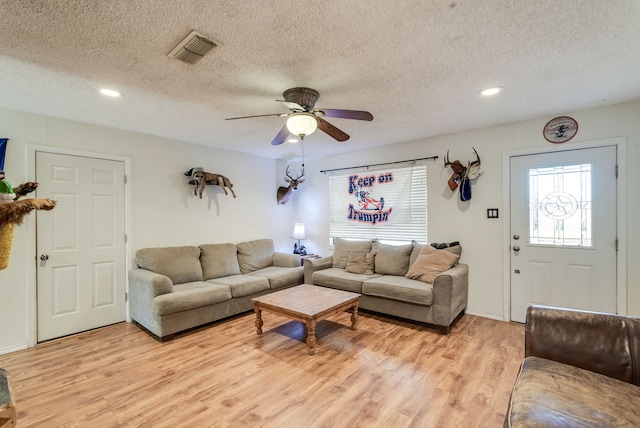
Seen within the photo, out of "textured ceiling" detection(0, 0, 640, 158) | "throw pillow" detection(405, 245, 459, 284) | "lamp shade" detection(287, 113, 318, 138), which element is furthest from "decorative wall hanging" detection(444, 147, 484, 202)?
"lamp shade" detection(287, 113, 318, 138)

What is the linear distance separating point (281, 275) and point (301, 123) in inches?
99.0

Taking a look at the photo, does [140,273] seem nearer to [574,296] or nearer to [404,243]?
[404,243]

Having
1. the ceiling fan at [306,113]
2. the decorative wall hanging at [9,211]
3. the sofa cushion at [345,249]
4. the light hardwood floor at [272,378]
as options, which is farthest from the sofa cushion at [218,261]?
the decorative wall hanging at [9,211]

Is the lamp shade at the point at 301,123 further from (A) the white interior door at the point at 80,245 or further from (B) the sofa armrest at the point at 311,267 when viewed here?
(A) the white interior door at the point at 80,245

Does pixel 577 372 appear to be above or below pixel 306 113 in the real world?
below

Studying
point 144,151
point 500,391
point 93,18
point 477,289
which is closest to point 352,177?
point 477,289

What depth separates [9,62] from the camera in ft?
6.54

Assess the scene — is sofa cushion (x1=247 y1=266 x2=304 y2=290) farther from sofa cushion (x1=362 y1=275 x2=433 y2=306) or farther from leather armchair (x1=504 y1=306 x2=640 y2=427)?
leather armchair (x1=504 y1=306 x2=640 y2=427)

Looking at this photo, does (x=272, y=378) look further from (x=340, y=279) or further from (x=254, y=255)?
(x=254, y=255)

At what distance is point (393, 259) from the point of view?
399 centimetres

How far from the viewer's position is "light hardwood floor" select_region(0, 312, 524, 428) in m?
1.90

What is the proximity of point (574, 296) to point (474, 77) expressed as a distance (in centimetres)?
263

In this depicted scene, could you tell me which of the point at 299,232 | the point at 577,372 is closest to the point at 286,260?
the point at 299,232

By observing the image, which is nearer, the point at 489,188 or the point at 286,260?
the point at 489,188
